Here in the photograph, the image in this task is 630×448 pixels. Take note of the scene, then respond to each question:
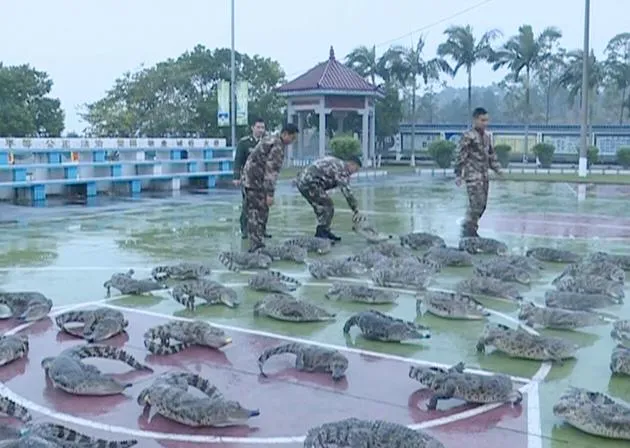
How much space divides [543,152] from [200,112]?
17416 mm

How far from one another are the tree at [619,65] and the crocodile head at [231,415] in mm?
47914

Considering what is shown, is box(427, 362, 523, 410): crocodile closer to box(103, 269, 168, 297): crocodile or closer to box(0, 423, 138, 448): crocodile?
box(0, 423, 138, 448): crocodile

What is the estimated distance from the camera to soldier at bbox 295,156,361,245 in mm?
12367

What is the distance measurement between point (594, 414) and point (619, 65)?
A: 157ft

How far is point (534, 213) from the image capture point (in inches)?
685

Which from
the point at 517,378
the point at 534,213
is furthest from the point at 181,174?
the point at 517,378

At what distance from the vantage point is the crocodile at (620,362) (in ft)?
18.9

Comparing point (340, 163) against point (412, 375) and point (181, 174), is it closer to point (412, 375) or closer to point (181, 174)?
point (412, 375)

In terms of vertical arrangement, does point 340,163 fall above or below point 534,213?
above

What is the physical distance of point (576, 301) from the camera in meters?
7.72

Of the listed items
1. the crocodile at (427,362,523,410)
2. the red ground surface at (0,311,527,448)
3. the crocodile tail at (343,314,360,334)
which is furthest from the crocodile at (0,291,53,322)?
the crocodile at (427,362,523,410)

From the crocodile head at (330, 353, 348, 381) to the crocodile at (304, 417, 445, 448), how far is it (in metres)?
1.46

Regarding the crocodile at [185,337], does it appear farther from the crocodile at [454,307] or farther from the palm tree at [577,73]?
the palm tree at [577,73]

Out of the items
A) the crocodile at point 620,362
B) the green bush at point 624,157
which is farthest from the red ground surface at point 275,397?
the green bush at point 624,157
